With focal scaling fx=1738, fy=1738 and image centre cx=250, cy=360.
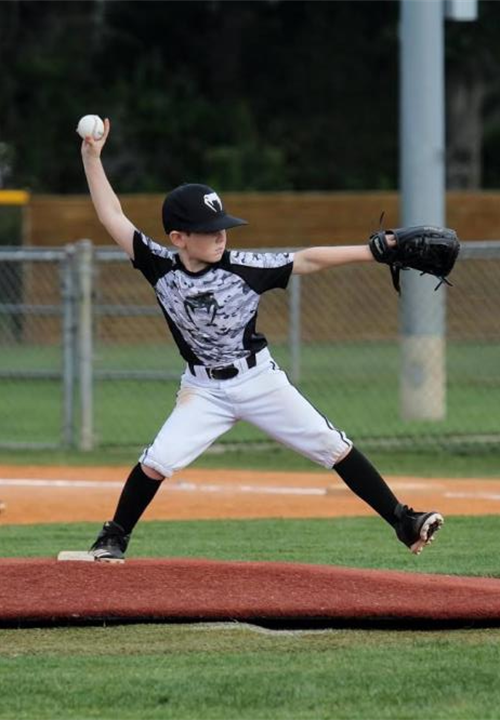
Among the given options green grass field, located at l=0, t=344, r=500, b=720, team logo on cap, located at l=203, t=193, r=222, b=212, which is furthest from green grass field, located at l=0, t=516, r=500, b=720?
team logo on cap, located at l=203, t=193, r=222, b=212

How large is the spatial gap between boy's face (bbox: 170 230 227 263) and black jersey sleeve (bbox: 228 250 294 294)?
0.26 feet

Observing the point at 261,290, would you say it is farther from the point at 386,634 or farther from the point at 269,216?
the point at 269,216

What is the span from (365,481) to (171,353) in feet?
51.4

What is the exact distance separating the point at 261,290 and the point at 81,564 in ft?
4.31

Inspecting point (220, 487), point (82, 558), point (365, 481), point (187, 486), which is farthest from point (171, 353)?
point (365, 481)

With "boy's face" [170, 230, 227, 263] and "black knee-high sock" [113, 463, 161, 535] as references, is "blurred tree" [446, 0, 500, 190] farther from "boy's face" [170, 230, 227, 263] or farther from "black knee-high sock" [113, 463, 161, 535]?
"black knee-high sock" [113, 463, 161, 535]

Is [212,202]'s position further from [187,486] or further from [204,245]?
[187,486]

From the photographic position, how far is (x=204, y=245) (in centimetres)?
701

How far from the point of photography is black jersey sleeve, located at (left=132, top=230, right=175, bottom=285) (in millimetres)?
7141

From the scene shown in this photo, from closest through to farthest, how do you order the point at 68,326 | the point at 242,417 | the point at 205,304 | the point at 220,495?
the point at 205,304
the point at 242,417
the point at 220,495
the point at 68,326

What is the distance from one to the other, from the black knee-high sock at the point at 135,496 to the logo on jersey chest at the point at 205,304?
2.29 ft

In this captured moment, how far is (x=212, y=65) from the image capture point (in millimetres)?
39688

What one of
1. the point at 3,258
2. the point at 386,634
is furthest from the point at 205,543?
the point at 3,258

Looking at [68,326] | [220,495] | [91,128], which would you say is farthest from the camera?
[68,326]
